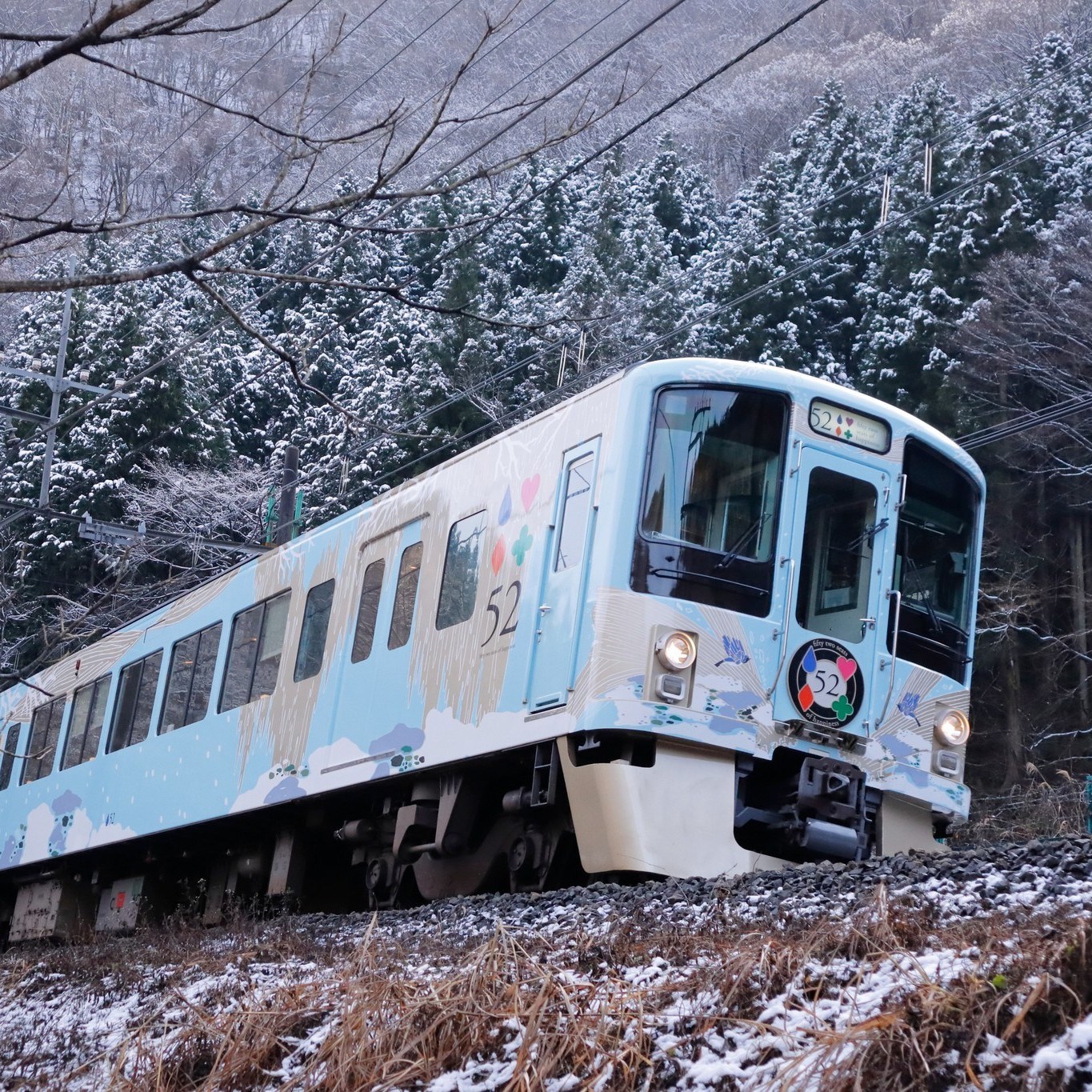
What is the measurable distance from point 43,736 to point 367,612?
25.4ft

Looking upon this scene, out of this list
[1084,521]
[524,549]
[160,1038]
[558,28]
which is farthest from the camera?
[558,28]

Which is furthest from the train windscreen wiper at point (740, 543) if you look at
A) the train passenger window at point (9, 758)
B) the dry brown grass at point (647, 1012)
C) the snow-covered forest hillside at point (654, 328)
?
the train passenger window at point (9, 758)

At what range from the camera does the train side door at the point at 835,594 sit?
712 cm

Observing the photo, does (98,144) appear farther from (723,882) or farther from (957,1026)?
(957,1026)

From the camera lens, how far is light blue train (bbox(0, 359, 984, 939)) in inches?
263

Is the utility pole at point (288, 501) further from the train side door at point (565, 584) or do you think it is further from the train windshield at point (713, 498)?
the train windshield at point (713, 498)

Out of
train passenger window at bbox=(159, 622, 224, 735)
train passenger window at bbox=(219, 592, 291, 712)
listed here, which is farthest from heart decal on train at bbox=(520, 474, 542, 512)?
train passenger window at bbox=(159, 622, 224, 735)

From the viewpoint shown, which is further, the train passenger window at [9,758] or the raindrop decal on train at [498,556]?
the train passenger window at [9,758]

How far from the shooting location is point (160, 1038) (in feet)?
15.9

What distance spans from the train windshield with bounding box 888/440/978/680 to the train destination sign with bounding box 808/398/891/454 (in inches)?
7.7

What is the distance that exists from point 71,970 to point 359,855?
2.19 m

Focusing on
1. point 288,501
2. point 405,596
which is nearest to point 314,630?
point 405,596

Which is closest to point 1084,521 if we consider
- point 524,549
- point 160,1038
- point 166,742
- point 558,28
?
point 166,742

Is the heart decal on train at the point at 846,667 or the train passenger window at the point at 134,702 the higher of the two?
the heart decal on train at the point at 846,667
